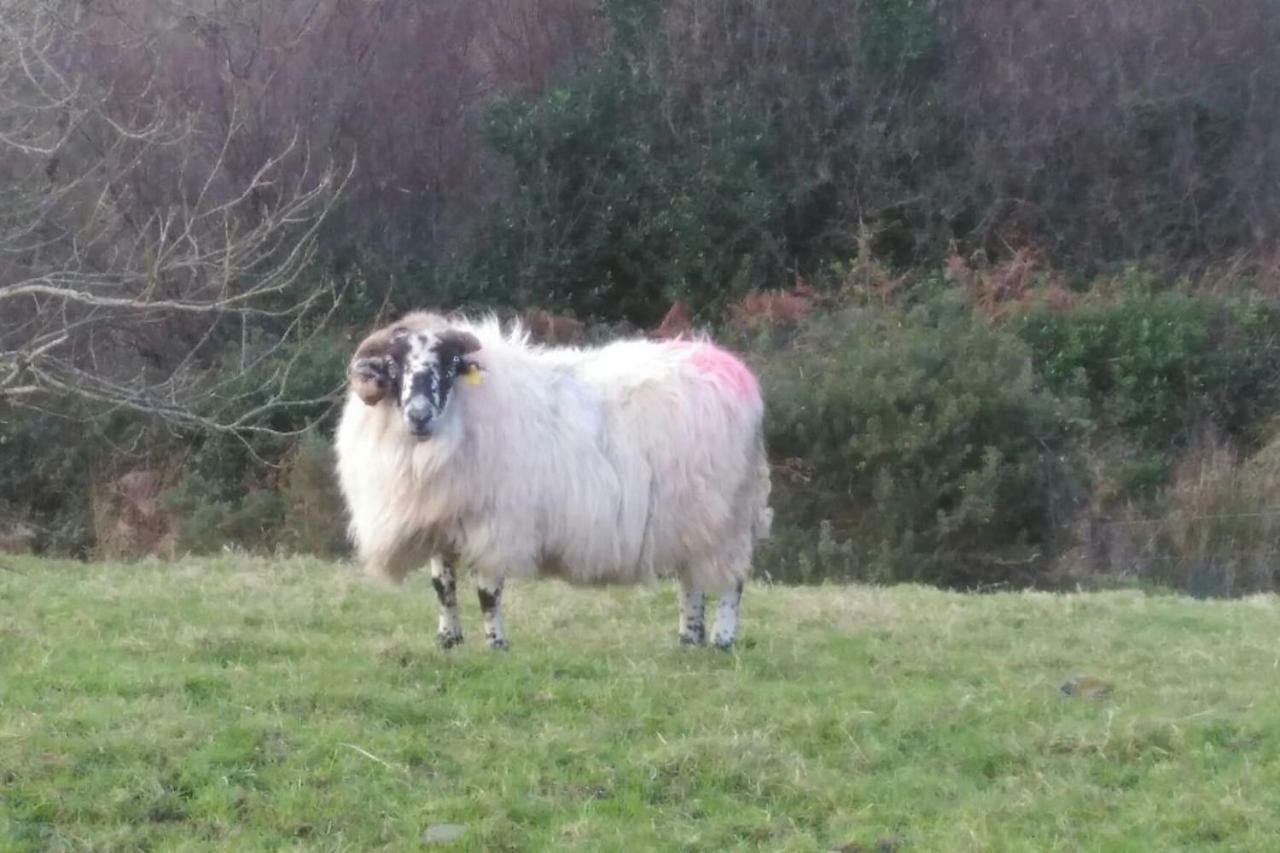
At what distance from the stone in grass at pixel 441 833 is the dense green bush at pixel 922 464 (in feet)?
40.8

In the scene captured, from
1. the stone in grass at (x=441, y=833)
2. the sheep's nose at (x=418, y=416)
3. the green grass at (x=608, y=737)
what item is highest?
the sheep's nose at (x=418, y=416)

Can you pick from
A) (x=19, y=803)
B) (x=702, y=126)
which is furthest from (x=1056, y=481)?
(x=19, y=803)

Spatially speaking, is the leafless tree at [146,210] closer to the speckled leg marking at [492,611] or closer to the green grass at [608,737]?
the speckled leg marking at [492,611]

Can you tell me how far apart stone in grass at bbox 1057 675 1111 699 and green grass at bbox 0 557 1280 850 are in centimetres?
8

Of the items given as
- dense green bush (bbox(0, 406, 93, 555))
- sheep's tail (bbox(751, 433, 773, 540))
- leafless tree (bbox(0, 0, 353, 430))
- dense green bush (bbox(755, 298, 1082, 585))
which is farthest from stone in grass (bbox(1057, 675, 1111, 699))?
dense green bush (bbox(0, 406, 93, 555))

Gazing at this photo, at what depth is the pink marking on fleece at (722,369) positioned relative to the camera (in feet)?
33.1

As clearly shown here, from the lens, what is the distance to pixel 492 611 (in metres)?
9.33

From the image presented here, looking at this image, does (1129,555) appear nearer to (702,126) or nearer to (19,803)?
(702,126)

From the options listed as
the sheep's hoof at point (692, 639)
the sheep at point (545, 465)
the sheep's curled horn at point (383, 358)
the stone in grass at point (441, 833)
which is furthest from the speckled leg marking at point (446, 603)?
the stone in grass at point (441, 833)

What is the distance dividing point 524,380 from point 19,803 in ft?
12.2

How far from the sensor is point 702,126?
27.5 metres

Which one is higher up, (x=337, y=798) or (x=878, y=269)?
(x=878, y=269)

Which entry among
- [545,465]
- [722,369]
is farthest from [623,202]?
[545,465]

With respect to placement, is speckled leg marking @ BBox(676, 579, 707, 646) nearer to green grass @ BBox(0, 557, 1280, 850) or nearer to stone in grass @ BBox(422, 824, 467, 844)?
green grass @ BBox(0, 557, 1280, 850)
